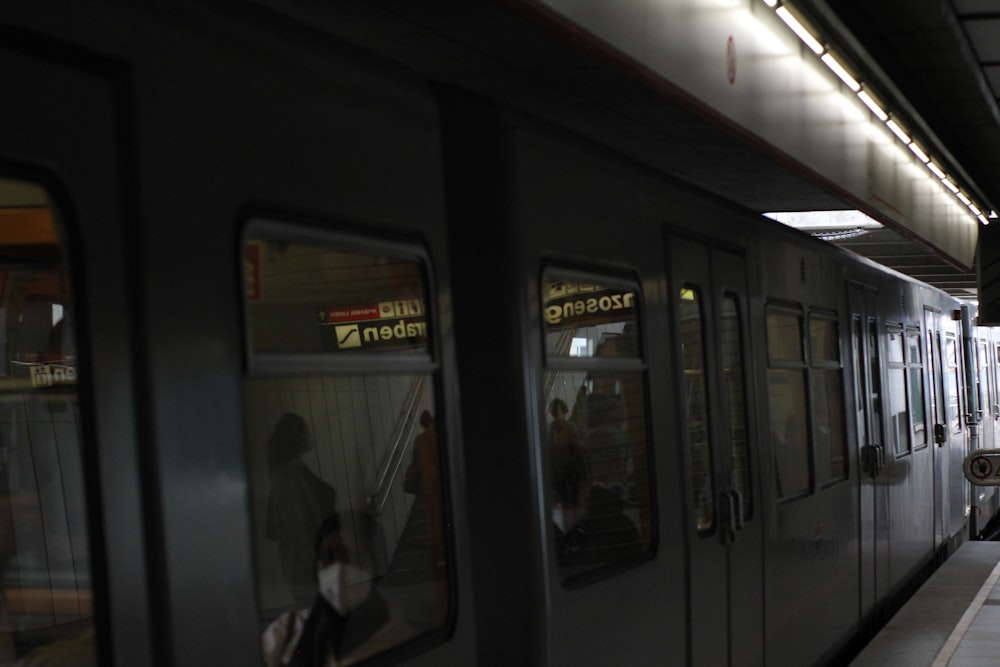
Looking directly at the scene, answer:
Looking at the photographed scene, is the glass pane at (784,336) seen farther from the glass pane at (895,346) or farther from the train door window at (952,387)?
the train door window at (952,387)

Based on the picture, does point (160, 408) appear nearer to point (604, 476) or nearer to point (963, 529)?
point (604, 476)

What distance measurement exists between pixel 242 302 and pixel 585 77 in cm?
405

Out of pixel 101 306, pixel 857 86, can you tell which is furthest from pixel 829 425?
pixel 101 306

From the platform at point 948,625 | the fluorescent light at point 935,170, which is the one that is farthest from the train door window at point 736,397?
the fluorescent light at point 935,170

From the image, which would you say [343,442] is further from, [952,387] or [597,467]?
[952,387]

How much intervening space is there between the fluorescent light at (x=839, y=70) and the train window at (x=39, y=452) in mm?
6119

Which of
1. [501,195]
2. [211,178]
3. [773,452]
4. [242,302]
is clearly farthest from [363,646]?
[773,452]

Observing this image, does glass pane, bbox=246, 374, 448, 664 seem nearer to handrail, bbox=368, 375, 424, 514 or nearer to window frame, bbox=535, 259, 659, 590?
handrail, bbox=368, 375, 424, 514

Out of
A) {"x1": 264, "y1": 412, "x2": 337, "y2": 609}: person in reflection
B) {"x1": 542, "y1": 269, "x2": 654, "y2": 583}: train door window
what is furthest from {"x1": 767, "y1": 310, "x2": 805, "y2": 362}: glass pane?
{"x1": 264, "y1": 412, "x2": 337, "y2": 609}: person in reflection

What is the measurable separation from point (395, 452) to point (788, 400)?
4.67 m

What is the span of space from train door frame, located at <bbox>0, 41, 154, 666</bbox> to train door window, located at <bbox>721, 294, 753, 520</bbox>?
14.0 ft

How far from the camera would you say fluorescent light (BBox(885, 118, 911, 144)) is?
34.6ft

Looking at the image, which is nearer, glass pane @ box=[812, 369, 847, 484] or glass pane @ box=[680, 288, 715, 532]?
glass pane @ box=[680, 288, 715, 532]

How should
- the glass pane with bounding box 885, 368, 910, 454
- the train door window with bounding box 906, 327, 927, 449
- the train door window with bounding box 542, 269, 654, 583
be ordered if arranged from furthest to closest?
1. the train door window with bounding box 906, 327, 927, 449
2. the glass pane with bounding box 885, 368, 910, 454
3. the train door window with bounding box 542, 269, 654, 583
